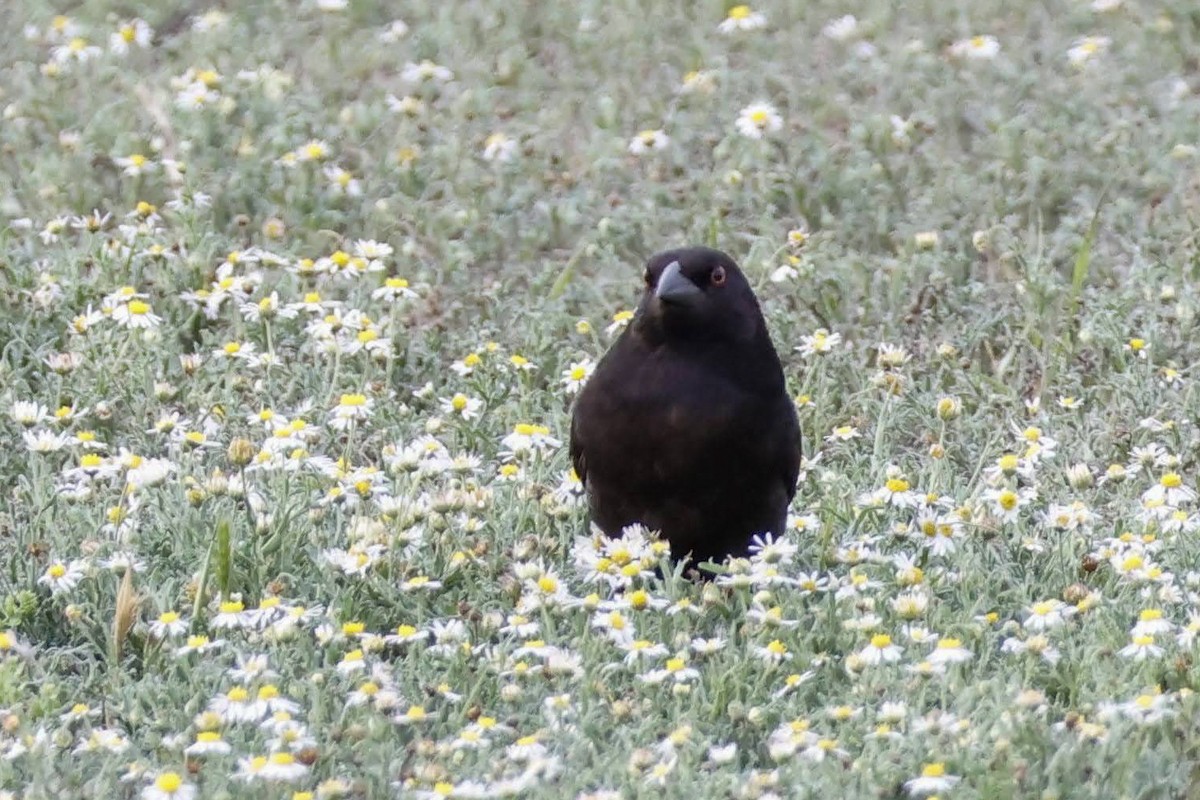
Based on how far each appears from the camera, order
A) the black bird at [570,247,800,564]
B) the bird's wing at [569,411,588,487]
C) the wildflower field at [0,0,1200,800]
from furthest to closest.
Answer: the bird's wing at [569,411,588,487]
the black bird at [570,247,800,564]
the wildflower field at [0,0,1200,800]

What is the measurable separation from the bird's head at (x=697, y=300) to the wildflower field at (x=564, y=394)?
20.0 inches

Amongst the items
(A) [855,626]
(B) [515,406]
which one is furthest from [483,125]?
(A) [855,626]

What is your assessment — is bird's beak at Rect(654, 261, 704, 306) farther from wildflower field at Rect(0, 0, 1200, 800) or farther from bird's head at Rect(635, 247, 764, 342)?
wildflower field at Rect(0, 0, 1200, 800)

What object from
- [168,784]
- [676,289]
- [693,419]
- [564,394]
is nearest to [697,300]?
[676,289]

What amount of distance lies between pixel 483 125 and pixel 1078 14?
95.1 inches

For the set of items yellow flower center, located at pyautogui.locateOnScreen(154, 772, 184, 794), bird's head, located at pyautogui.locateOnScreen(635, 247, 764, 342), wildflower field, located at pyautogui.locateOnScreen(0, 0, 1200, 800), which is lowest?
wildflower field, located at pyautogui.locateOnScreen(0, 0, 1200, 800)

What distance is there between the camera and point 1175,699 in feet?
14.6

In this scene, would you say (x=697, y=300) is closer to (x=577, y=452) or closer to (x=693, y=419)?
(x=693, y=419)

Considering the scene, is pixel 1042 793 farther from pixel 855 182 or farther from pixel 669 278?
pixel 855 182

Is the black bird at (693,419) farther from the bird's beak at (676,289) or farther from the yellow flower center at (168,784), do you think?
the yellow flower center at (168,784)

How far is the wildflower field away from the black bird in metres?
0.19

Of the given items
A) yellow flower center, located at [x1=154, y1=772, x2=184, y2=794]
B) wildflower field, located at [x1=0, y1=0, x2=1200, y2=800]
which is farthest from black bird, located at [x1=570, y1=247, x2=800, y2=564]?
yellow flower center, located at [x1=154, y1=772, x2=184, y2=794]

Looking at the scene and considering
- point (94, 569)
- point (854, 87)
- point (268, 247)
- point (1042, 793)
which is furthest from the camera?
point (854, 87)

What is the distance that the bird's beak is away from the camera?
5.33 meters
